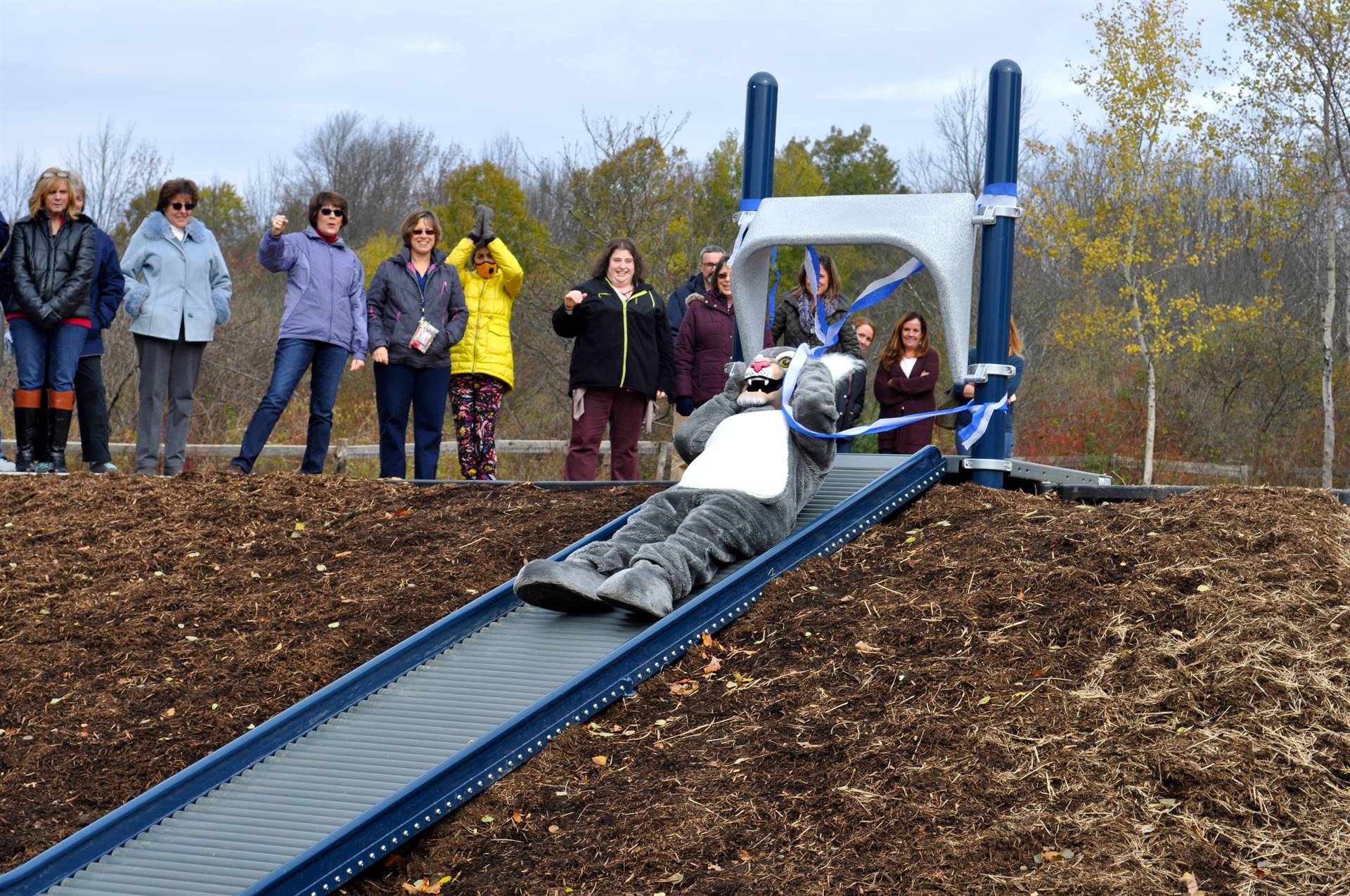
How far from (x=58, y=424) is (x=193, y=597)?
268 centimetres

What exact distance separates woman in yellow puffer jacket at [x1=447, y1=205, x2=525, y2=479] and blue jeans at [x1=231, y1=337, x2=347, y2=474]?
30.3 inches

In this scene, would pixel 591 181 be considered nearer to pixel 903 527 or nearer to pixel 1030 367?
pixel 1030 367

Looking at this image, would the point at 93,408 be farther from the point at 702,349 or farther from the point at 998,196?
the point at 998,196

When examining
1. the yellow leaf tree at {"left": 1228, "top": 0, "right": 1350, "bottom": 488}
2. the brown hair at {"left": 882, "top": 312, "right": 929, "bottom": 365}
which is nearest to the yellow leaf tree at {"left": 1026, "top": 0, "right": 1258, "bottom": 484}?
the yellow leaf tree at {"left": 1228, "top": 0, "right": 1350, "bottom": 488}

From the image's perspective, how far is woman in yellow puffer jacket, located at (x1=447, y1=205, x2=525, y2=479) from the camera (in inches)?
344

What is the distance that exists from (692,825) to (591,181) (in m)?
15.3

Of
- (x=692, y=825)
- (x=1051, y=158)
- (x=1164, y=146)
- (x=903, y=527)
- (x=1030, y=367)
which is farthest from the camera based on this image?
(x=1030, y=367)

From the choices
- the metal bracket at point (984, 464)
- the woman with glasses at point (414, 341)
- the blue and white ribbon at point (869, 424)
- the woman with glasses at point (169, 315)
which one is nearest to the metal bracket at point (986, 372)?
the blue and white ribbon at point (869, 424)

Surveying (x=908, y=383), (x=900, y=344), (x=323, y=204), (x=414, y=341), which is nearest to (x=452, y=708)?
(x=414, y=341)

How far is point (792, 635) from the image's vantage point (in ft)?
17.0

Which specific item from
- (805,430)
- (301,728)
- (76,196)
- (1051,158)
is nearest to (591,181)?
(1051,158)

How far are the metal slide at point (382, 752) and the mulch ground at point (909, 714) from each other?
113 mm

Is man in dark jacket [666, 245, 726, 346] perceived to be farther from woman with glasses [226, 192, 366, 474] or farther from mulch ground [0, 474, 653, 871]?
mulch ground [0, 474, 653, 871]

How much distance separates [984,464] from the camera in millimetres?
6848
